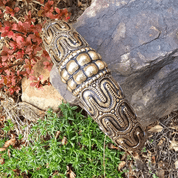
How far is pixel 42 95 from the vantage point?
2838 millimetres

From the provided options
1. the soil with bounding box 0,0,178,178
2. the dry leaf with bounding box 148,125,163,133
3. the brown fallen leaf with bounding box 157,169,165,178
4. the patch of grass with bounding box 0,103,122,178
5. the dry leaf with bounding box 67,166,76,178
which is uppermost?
the patch of grass with bounding box 0,103,122,178

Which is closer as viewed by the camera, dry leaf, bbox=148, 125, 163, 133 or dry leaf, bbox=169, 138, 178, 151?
dry leaf, bbox=169, 138, 178, 151

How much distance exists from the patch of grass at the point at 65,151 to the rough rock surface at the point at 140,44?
2.43ft

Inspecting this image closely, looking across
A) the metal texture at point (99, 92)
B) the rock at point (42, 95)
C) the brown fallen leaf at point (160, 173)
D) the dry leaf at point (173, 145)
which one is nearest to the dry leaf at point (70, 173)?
the rock at point (42, 95)

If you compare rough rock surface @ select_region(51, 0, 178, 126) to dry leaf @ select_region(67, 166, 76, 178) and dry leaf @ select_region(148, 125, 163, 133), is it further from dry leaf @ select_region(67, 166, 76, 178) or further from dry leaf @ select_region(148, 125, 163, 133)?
dry leaf @ select_region(67, 166, 76, 178)

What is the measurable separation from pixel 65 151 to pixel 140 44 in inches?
67.2

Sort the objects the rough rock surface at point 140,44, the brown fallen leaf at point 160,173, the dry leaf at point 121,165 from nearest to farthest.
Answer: the rough rock surface at point 140,44
the brown fallen leaf at point 160,173
the dry leaf at point 121,165

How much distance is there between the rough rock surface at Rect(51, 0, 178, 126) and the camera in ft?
6.82

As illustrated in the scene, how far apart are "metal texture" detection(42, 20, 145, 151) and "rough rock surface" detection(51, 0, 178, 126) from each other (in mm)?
640

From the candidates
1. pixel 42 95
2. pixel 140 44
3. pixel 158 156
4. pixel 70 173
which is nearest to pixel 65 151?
pixel 70 173

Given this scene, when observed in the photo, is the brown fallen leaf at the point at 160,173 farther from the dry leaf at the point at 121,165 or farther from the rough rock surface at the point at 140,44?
the rough rock surface at the point at 140,44

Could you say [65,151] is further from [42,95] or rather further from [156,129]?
[156,129]

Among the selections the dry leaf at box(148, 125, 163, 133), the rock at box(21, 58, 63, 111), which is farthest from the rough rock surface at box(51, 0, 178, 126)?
the rock at box(21, 58, 63, 111)

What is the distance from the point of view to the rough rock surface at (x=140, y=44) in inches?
81.9
